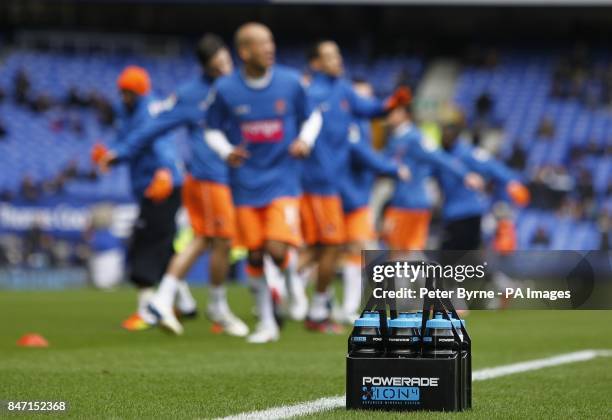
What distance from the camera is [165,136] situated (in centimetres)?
1155

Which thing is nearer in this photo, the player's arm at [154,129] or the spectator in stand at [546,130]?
the player's arm at [154,129]

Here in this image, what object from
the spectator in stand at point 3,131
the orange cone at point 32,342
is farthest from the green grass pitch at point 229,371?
the spectator in stand at point 3,131

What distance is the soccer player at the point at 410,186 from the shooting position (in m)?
14.5

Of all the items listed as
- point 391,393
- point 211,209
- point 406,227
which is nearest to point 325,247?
point 211,209

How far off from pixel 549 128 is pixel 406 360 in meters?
30.4

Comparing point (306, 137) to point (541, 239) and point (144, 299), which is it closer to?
point (144, 299)

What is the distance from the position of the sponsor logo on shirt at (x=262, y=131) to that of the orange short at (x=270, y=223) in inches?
19.3

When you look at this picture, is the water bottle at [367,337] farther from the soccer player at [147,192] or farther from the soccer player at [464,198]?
the soccer player at [464,198]

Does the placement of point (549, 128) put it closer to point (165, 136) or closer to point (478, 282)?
point (165, 136)

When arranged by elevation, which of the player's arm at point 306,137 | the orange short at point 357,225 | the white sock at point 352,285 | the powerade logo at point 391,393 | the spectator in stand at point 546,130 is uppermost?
the player's arm at point 306,137

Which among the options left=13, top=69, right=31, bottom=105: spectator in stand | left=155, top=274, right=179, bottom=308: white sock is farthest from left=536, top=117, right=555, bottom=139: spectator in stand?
left=155, top=274, right=179, bottom=308: white sock

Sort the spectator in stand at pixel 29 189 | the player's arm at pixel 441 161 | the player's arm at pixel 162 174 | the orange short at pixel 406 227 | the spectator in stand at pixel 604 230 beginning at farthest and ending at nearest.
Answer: the spectator in stand at pixel 604 230, the spectator in stand at pixel 29 189, the orange short at pixel 406 227, the player's arm at pixel 441 161, the player's arm at pixel 162 174

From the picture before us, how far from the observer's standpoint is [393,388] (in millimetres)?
5152

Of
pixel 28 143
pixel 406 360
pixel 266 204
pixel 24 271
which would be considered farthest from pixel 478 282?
pixel 28 143
